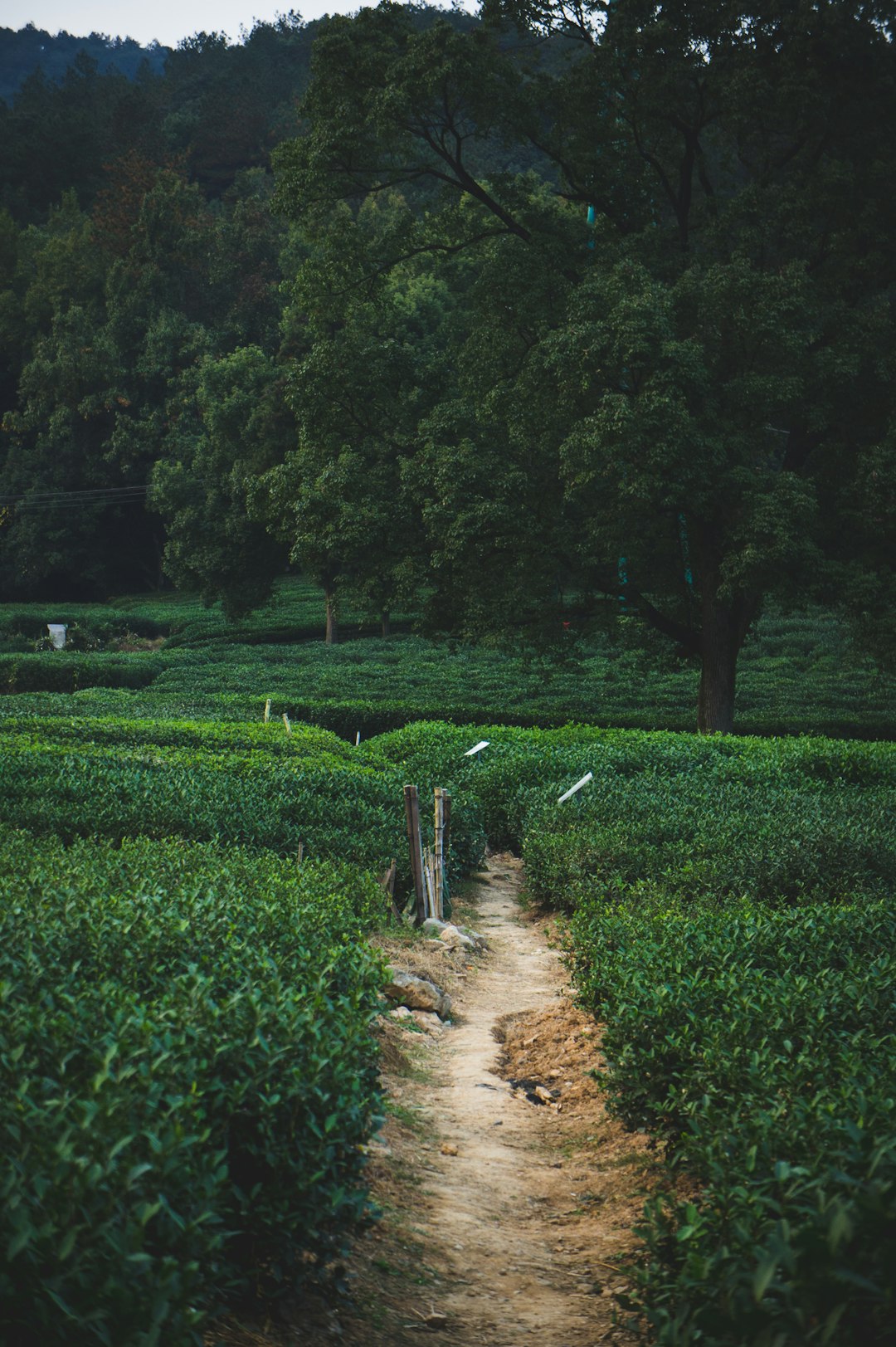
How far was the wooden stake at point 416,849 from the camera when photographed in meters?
9.42

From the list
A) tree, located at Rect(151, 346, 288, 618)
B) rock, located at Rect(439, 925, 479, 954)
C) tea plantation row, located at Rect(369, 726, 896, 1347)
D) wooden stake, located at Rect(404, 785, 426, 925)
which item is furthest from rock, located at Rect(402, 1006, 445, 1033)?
tree, located at Rect(151, 346, 288, 618)

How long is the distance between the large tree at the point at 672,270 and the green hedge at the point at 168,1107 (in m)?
11.9

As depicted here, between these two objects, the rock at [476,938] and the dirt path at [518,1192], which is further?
the rock at [476,938]

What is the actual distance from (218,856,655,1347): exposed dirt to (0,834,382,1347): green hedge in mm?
407

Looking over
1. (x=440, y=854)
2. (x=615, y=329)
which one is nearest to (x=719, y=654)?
(x=615, y=329)

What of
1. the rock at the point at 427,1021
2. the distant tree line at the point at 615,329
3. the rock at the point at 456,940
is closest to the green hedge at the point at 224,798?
the rock at the point at 456,940

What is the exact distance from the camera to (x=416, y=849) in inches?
380

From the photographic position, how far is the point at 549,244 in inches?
730

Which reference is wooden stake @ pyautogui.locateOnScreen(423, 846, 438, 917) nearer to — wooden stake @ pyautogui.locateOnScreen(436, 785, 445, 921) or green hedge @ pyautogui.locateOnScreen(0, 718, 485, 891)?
wooden stake @ pyautogui.locateOnScreen(436, 785, 445, 921)

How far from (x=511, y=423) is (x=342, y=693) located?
10121mm

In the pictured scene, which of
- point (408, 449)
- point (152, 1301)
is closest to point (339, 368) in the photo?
point (408, 449)

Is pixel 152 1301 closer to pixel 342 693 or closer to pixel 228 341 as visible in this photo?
pixel 342 693

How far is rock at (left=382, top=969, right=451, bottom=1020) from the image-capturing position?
7.69 meters

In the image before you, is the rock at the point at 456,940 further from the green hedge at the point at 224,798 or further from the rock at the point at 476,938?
the green hedge at the point at 224,798
